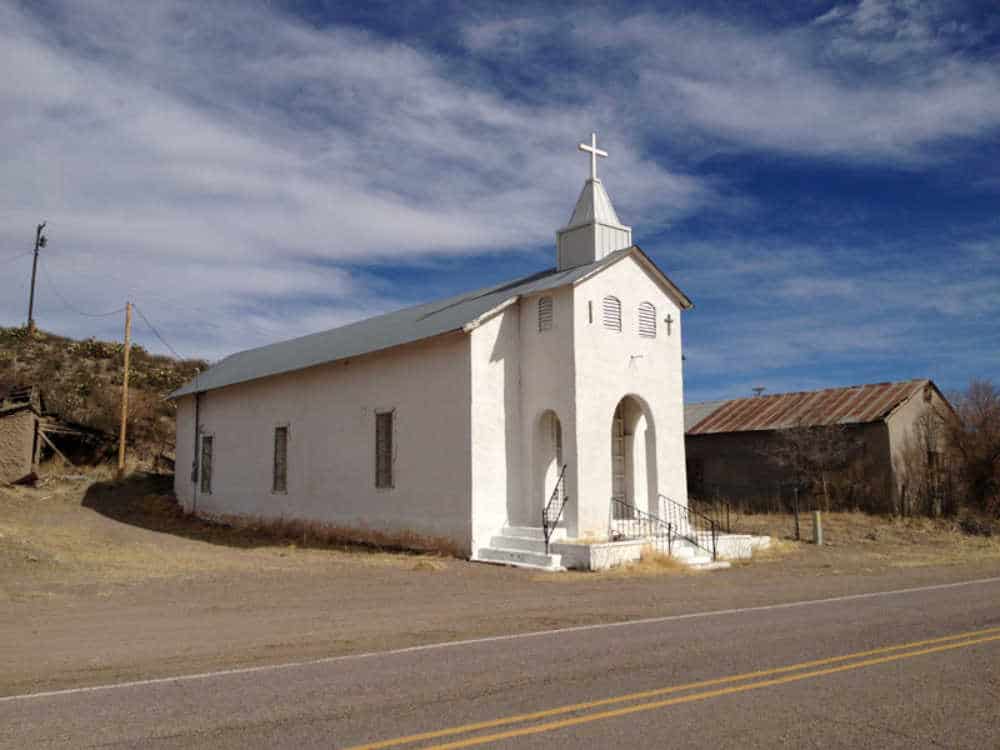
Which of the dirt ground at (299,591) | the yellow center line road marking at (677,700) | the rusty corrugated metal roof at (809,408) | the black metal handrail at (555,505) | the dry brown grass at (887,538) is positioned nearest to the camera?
the yellow center line road marking at (677,700)

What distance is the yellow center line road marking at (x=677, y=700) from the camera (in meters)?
5.70

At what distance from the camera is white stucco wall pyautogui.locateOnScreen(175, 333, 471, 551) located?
19922 mm

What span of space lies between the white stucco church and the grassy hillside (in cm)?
1959

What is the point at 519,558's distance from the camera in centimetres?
1820

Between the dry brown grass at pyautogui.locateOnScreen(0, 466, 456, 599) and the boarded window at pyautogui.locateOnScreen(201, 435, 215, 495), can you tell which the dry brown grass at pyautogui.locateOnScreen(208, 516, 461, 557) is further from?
the boarded window at pyautogui.locateOnScreen(201, 435, 215, 495)

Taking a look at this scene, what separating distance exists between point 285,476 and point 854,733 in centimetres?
2198

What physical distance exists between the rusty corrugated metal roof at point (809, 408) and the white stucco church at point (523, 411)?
37.4 ft

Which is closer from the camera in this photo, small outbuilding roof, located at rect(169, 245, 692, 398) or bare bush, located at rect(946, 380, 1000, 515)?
small outbuilding roof, located at rect(169, 245, 692, 398)

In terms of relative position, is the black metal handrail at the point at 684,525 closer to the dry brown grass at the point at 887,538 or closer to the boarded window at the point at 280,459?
the dry brown grass at the point at 887,538

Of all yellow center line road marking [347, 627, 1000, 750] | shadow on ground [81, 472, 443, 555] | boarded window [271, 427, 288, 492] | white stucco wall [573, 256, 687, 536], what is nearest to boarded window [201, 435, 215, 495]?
shadow on ground [81, 472, 443, 555]

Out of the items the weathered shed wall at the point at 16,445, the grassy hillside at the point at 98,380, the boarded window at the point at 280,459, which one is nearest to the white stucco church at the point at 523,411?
the boarded window at the point at 280,459

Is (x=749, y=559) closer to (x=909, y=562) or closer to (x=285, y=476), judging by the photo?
(x=909, y=562)

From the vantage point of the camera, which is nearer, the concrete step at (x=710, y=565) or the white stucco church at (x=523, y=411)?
the concrete step at (x=710, y=565)

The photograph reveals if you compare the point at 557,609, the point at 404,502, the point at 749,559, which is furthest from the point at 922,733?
the point at 404,502
